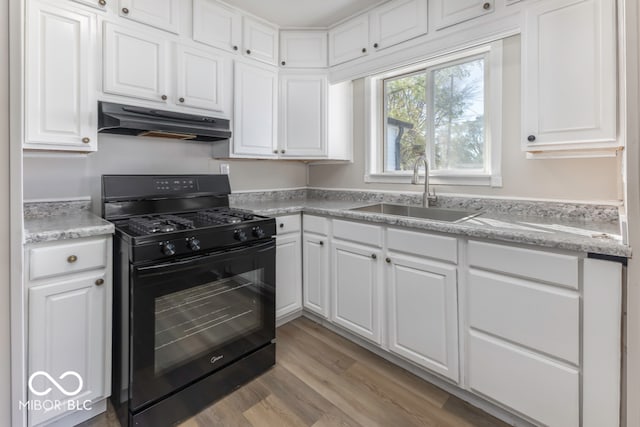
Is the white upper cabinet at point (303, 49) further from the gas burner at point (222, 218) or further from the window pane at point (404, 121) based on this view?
the gas burner at point (222, 218)

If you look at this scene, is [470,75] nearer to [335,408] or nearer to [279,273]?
[279,273]

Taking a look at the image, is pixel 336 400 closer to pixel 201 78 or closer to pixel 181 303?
pixel 181 303

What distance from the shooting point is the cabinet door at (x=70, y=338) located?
4.45 ft

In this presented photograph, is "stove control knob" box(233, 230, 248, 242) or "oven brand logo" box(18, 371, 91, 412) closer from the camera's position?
"oven brand logo" box(18, 371, 91, 412)

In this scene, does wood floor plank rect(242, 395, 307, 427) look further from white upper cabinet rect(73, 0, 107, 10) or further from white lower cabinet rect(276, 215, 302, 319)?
white upper cabinet rect(73, 0, 107, 10)

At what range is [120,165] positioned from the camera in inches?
81.3

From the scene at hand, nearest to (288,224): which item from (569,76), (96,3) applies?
(96,3)

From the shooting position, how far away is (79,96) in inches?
66.7

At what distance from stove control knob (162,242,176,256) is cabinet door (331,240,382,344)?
1111mm

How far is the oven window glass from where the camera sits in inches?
58.8

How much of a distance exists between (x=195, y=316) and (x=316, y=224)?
1.07m

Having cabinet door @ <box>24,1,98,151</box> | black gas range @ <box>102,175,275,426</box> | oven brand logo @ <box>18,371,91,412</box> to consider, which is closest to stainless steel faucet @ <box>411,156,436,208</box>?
black gas range @ <box>102,175,275,426</box>

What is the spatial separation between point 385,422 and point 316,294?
40.6 inches

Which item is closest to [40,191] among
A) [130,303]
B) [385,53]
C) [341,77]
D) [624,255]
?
[130,303]
